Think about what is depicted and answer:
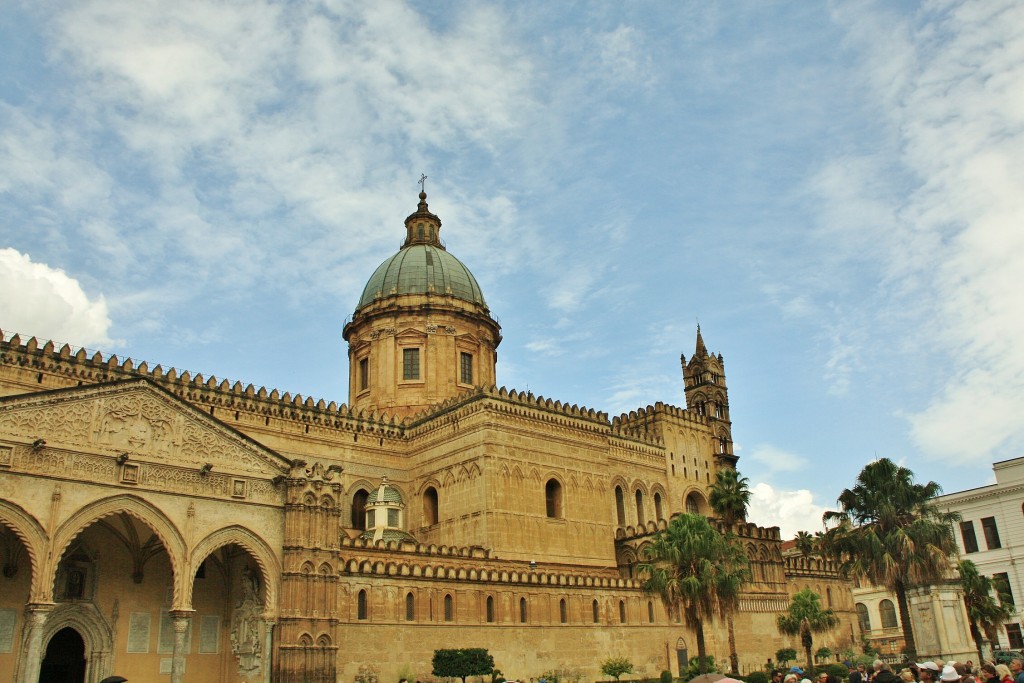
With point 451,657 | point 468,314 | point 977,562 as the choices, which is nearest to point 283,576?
point 451,657

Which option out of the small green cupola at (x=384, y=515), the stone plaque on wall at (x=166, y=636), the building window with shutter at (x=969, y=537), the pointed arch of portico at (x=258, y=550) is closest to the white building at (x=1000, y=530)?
the building window with shutter at (x=969, y=537)

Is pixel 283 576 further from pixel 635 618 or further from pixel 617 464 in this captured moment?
pixel 617 464

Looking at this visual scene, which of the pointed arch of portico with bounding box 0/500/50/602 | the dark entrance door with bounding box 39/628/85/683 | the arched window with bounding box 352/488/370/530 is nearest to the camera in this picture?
the pointed arch of portico with bounding box 0/500/50/602

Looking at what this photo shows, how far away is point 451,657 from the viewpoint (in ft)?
97.2

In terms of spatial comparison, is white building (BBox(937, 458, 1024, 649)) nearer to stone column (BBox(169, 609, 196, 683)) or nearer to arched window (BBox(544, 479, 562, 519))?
arched window (BBox(544, 479, 562, 519))

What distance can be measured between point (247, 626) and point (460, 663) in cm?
694

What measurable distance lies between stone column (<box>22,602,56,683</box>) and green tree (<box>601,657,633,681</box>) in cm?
2012

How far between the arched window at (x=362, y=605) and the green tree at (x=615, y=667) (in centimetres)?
1053

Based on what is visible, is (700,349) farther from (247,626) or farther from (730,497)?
(247,626)

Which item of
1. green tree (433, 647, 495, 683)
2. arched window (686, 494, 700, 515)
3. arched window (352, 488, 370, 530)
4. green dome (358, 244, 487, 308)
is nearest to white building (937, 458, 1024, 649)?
arched window (686, 494, 700, 515)

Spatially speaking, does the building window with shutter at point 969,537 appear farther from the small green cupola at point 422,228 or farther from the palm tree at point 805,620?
the small green cupola at point 422,228

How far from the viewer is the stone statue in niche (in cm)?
2675

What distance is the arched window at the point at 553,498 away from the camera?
4141 cm

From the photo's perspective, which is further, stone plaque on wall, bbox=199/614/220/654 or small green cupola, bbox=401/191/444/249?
small green cupola, bbox=401/191/444/249
